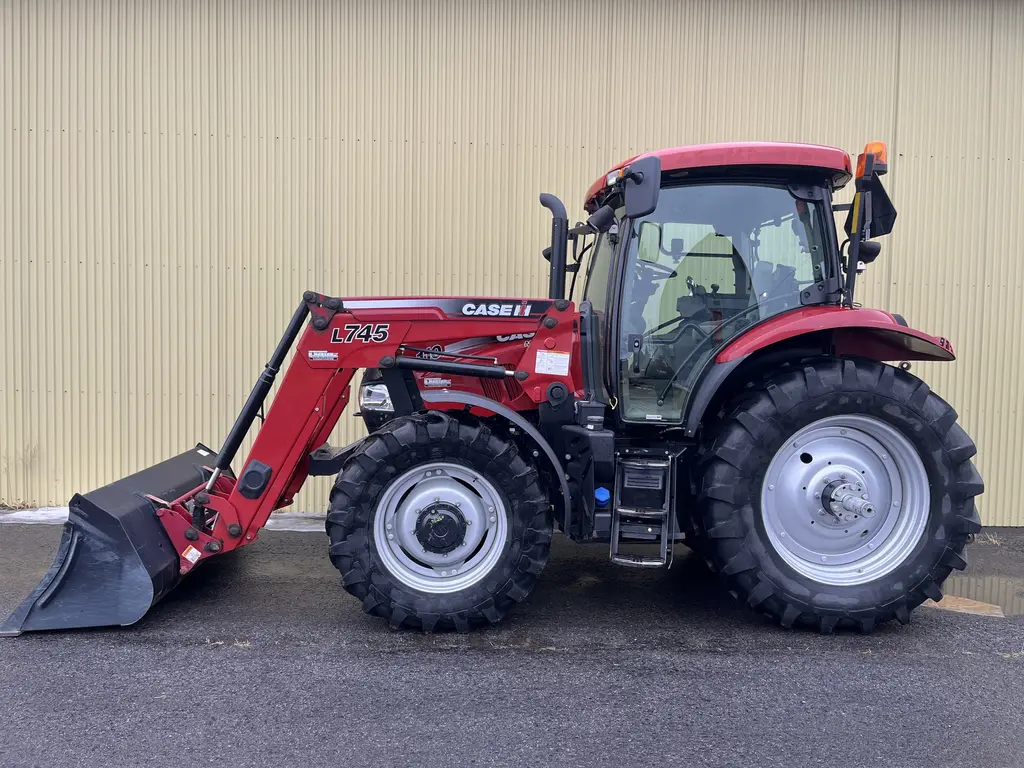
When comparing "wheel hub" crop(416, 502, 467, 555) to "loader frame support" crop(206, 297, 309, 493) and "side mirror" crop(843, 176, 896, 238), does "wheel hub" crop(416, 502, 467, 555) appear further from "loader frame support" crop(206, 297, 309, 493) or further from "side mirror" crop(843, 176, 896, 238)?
"side mirror" crop(843, 176, 896, 238)

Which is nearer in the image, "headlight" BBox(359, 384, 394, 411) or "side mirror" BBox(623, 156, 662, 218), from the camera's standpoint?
"side mirror" BBox(623, 156, 662, 218)

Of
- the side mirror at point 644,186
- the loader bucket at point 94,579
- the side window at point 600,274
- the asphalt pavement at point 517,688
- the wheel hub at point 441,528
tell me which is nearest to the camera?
the asphalt pavement at point 517,688

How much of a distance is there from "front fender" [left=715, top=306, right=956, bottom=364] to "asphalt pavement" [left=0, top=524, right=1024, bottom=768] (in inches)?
55.7

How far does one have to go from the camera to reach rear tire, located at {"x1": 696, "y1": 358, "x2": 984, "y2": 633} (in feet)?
11.4

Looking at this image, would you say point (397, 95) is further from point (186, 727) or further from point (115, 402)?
point (186, 727)

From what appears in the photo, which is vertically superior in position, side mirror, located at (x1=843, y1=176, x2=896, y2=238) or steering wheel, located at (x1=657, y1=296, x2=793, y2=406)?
side mirror, located at (x1=843, y1=176, x2=896, y2=238)

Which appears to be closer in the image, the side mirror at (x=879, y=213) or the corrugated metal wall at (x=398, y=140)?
the side mirror at (x=879, y=213)

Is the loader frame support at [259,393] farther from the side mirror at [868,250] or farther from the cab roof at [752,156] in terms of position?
the side mirror at [868,250]

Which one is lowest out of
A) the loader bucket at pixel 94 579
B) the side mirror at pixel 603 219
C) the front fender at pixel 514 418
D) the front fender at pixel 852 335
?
the loader bucket at pixel 94 579

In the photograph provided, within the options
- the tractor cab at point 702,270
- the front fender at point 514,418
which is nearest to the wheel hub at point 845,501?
the tractor cab at point 702,270

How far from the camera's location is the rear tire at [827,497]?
11.4 feet

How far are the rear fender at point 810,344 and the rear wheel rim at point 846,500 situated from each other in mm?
424

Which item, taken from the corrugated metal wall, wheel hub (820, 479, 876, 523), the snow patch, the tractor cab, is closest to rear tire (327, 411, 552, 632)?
the tractor cab

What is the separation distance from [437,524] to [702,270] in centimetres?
191
